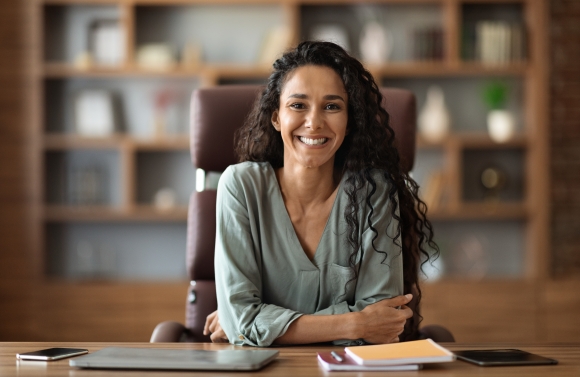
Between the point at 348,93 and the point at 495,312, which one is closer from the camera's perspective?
the point at 348,93

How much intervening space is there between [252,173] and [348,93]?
34 cm

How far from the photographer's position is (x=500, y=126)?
433cm

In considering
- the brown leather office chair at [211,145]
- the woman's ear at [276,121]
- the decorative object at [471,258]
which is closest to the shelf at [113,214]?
the decorative object at [471,258]

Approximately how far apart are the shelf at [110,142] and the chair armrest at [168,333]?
2.26 m

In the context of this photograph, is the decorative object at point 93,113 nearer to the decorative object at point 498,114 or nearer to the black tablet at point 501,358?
the decorative object at point 498,114

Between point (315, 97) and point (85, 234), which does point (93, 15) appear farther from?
point (315, 97)

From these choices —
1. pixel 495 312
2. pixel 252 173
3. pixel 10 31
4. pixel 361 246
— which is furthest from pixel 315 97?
pixel 10 31

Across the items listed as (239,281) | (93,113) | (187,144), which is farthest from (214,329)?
(93,113)

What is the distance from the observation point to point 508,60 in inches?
171

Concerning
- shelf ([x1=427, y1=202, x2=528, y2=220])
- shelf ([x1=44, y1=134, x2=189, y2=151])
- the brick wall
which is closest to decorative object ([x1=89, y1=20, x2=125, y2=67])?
shelf ([x1=44, y1=134, x2=189, y2=151])

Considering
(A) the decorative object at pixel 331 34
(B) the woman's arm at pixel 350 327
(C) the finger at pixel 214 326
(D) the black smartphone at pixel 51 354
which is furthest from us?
(A) the decorative object at pixel 331 34

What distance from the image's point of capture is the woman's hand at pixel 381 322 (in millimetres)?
1775

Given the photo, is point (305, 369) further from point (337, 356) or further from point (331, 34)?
point (331, 34)

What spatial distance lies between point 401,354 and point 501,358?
19 cm
